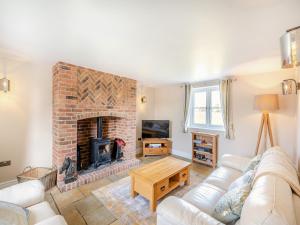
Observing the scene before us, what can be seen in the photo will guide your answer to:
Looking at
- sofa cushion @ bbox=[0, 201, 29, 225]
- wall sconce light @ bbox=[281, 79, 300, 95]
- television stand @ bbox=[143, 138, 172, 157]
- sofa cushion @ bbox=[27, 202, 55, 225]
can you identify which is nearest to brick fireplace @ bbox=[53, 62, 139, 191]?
television stand @ bbox=[143, 138, 172, 157]

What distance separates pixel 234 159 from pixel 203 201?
130 cm

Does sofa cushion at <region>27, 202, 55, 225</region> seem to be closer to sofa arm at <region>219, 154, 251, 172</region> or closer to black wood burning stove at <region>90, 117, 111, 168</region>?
black wood burning stove at <region>90, 117, 111, 168</region>

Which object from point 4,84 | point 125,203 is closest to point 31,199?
point 125,203

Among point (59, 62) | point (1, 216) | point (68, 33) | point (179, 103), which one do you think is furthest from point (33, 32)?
point (179, 103)

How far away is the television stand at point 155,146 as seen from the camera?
4.27m

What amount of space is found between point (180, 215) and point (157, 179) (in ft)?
3.03

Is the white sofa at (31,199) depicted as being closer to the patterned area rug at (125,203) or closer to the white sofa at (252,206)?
the patterned area rug at (125,203)

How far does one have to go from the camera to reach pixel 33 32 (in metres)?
1.60

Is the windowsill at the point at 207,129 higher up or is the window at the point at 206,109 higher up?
the window at the point at 206,109

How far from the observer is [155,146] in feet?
14.2

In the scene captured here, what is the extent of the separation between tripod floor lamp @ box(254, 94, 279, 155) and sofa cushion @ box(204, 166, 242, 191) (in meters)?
1.08

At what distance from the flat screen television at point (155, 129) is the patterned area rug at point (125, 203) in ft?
5.83

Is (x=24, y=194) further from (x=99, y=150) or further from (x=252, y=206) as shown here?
(x=252, y=206)

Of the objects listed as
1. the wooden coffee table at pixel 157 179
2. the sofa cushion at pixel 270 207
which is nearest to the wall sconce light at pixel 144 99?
the wooden coffee table at pixel 157 179
